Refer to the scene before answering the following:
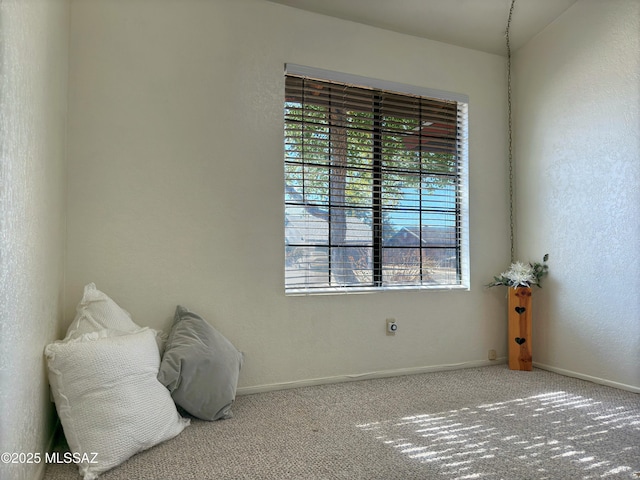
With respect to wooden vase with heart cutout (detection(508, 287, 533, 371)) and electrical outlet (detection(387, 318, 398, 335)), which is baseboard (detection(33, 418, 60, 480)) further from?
wooden vase with heart cutout (detection(508, 287, 533, 371))

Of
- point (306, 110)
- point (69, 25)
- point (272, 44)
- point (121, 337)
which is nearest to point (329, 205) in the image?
point (306, 110)

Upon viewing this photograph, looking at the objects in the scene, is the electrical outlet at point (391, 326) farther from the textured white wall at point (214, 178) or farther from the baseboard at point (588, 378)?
the baseboard at point (588, 378)

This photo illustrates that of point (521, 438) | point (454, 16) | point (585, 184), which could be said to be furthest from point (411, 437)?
point (454, 16)

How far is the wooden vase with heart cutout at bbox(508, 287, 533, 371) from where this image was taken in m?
3.44

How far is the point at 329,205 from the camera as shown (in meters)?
3.19

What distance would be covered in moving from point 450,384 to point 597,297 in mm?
1214

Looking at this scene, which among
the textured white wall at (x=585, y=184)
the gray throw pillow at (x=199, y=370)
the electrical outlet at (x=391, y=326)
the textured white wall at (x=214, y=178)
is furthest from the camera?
the electrical outlet at (x=391, y=326)

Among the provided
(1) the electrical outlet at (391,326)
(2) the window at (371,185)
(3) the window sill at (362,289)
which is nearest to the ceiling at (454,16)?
(2) the window at (371,185)

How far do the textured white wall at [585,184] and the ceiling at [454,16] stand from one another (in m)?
0.17

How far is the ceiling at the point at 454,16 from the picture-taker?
3125mm

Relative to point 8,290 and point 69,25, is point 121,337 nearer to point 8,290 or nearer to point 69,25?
point 8,290

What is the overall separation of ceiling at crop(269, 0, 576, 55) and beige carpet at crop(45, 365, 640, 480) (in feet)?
8.53

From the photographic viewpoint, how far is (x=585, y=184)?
3.25 m

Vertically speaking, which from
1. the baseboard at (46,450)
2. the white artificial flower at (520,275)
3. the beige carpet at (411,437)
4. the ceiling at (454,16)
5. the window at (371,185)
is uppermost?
the ceiling at (454,16)
